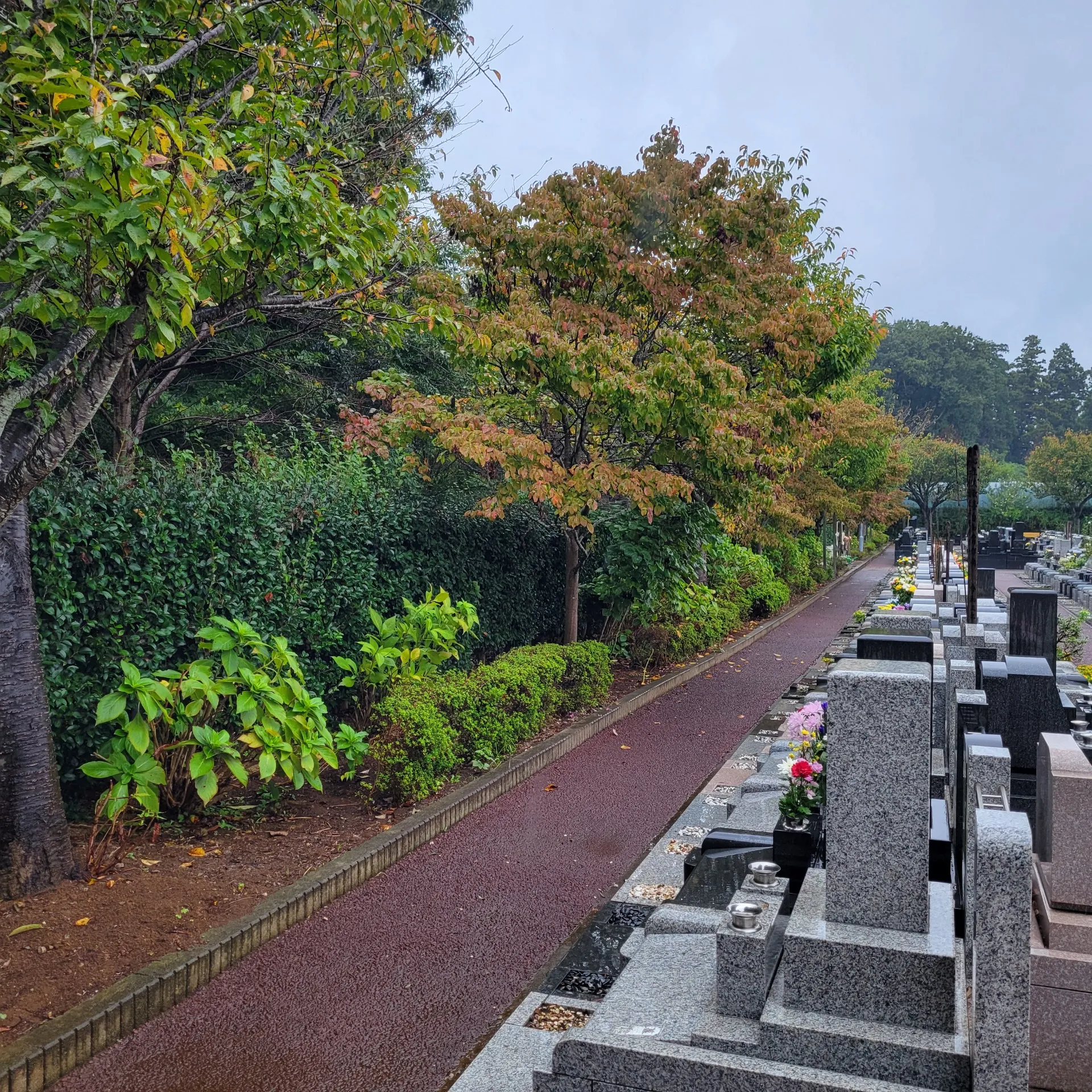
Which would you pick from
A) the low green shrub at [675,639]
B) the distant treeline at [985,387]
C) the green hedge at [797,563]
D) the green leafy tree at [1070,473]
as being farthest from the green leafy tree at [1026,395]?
the low green shrub at [675,639]

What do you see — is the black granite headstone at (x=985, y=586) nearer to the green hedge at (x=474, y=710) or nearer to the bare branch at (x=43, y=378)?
the green hedge at (x=474, y=710)

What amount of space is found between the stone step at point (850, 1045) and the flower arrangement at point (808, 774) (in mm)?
1534

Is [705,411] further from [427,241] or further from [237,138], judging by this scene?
[237,138]

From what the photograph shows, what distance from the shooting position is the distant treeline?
88.9 meters

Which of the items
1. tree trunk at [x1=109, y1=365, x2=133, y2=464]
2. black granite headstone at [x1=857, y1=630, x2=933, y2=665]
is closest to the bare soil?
black granite headstone at [x1=857, y1=630, x2=933, y2=665]

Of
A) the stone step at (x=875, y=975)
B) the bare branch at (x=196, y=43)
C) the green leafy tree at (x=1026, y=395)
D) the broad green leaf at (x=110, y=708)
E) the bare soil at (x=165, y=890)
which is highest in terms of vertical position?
the green leafy tree at (x=1026, y=395)

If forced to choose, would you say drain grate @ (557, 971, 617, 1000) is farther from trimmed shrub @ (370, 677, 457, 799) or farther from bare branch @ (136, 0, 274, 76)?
bare branch @ (136, 0, 274, 76)

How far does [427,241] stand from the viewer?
7625 mm

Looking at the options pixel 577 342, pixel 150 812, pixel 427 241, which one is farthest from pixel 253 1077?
pixel 577 342

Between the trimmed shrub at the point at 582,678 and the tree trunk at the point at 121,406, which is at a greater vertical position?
the tree trunk at the point at 121,406

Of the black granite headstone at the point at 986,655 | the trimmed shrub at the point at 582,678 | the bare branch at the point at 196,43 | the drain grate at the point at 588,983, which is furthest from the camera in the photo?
the trimmed shrub at the point at 582,678

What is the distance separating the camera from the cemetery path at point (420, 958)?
11.9 ft

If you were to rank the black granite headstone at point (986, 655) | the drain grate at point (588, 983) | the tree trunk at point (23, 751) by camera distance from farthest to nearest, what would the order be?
the black granite headstone at point (986, 655)
the tree trunk at point (23, 751)
the drain grate at point (588, 983)

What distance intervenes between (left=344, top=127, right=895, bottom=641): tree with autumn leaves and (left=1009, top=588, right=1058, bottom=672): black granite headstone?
307 centimetres
